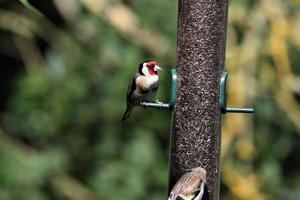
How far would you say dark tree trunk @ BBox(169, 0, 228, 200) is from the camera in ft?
21.6

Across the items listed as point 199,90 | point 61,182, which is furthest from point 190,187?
point 61,182

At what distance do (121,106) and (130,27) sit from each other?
0.76 meters

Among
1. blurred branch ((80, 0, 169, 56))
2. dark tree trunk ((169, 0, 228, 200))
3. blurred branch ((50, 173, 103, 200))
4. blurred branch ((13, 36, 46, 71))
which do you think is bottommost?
blurred branch ((50, 173, 103, 200))

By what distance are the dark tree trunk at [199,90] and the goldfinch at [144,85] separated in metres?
0.40

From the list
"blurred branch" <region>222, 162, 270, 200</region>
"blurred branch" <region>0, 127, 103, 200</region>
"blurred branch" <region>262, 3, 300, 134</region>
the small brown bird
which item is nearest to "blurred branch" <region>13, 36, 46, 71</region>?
"blurred branch" <region>0, 127, 103, 200</region>

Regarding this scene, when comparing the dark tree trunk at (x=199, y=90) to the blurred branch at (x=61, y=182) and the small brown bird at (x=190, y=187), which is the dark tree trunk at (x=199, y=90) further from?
the blurred branch at (x=61, y=182)

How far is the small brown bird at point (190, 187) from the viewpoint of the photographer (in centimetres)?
615

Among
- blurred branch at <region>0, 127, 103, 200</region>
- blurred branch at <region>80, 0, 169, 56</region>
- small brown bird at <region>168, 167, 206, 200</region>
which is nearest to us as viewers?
small brown bird at <region>168, 167, 206, 200</region>

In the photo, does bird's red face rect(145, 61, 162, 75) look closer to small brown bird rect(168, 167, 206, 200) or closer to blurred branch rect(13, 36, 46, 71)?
small brown bird rect(168, 167, 206, 200)

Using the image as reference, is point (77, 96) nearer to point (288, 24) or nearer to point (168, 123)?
point (168, 123)

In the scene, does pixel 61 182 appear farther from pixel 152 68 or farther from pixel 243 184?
pixel 152 68

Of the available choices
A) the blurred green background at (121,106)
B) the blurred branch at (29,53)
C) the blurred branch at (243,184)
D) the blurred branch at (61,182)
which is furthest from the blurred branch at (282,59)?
the blurred branch at (29,53)

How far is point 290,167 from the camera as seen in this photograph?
10.7 meters

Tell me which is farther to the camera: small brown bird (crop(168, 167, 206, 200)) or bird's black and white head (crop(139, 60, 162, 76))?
bird's black and white head (crop(139, 60, 162, 76))
